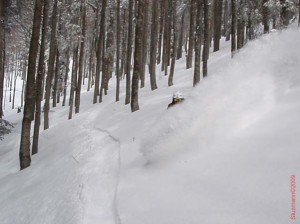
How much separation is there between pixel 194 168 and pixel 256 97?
5.93 ft

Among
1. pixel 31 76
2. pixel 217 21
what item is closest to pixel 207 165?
pixel 31 76

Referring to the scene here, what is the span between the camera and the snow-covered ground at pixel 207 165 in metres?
4.16

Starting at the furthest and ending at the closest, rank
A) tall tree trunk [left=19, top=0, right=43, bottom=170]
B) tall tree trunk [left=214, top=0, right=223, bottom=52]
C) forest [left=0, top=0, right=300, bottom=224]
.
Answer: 1. tall tree trunk [left=214, top=0, right=223, bottom=52]
2. tall tree trunk [left=19, top=0, right=43, bottom=170]
3. forest [left=0, top=0, right=300, bottom=224]

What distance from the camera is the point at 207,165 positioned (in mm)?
5074

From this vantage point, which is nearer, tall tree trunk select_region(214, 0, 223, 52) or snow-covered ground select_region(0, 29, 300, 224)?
snow-covered ground select_region(0, 29, 300, 224)

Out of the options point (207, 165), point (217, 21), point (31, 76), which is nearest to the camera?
point (207, 165)

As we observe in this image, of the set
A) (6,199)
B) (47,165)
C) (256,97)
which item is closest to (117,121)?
(47,165)

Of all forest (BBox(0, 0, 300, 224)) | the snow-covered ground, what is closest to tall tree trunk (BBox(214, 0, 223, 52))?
forest (BBox(0, 0, 300, 224))

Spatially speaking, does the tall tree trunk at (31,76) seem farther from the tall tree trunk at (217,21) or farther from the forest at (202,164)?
the tall tree trunk at (217,21)

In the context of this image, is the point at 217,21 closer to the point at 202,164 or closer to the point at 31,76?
the point at 31,76

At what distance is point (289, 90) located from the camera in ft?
18.7

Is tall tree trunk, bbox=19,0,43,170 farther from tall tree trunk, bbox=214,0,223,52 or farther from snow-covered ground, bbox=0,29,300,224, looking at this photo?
tall tree trunk, bbox=214,0,223,52

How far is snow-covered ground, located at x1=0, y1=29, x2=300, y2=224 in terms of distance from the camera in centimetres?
416

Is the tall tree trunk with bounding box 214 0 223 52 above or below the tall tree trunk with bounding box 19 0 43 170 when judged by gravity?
above
